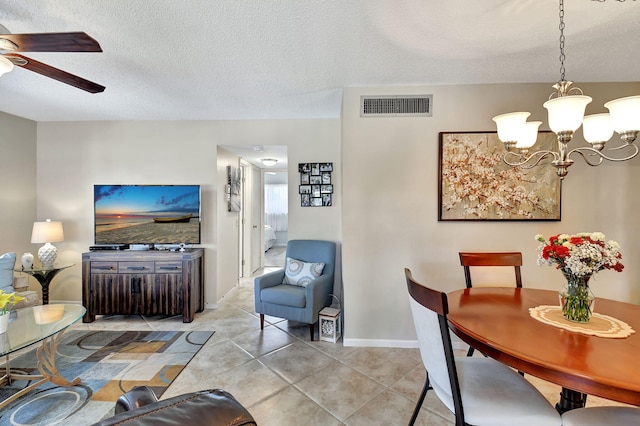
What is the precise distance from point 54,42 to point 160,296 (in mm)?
2644

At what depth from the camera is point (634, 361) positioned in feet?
3.41

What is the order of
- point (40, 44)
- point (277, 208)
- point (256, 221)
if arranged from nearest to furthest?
point (40, 44)
point (256, 221)
point (277, 208)

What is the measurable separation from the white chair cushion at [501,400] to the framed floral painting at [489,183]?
147cm

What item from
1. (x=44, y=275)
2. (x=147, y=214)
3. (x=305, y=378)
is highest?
(x=147, y=214)

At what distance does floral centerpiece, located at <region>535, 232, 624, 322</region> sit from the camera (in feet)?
4.34

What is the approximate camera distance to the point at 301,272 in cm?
316

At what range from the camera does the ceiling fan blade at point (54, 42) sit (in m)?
1.40

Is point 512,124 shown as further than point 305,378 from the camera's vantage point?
No

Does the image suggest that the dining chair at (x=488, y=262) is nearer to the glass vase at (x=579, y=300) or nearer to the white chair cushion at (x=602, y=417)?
the glass vase at (x=579, y=300)

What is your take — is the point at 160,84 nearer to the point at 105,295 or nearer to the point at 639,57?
the point at 105,295

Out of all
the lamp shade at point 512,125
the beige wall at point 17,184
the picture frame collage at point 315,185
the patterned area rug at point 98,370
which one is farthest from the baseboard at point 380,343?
the beige wall at point 17,184

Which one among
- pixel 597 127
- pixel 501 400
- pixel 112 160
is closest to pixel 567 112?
pixel 597 127

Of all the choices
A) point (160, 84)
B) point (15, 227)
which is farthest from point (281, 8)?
point (15, 227)

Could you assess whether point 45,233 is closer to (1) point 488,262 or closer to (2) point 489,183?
(1) point 488,262
